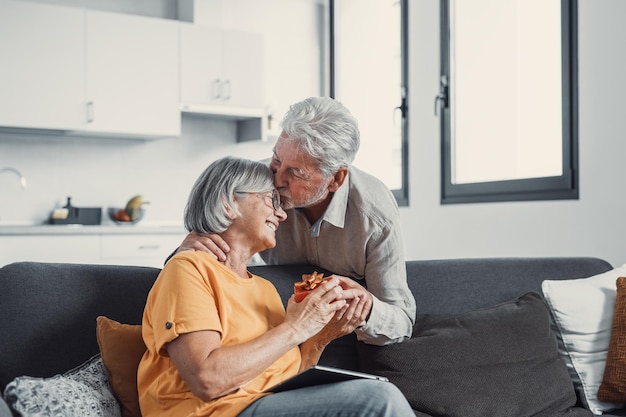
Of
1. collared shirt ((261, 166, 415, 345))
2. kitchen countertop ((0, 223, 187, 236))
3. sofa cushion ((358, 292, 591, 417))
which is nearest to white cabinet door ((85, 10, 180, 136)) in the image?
kitchen countertop ((0, 223, 187, 236))

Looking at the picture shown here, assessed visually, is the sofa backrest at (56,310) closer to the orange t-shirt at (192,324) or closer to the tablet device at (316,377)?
the orange t-shirt at (192,324)

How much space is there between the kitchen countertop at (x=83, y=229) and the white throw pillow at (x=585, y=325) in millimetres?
2818

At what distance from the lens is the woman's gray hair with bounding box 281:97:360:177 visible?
2180 millimetres

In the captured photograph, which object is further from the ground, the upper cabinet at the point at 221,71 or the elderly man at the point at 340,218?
the upper cabinet at the point at 221,71

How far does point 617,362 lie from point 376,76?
11.2ft

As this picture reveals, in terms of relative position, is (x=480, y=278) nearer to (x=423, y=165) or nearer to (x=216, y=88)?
(x=423, y=165)

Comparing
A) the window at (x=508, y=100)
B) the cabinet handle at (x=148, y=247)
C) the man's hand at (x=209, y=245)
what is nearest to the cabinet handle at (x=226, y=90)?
the cabinet handle at (x=148, y=247)

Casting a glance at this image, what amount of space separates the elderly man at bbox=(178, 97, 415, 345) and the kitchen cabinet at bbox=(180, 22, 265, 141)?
2890 mm

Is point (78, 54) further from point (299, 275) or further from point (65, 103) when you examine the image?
point (299, 275)

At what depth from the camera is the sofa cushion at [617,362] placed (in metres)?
2.38

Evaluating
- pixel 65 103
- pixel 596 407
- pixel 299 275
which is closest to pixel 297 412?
pixel 299 275

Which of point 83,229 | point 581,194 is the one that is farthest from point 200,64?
point 581,194

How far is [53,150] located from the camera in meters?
5.05

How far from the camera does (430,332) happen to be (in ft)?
7.78
